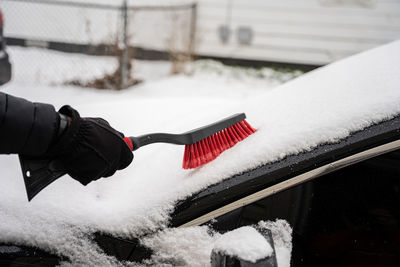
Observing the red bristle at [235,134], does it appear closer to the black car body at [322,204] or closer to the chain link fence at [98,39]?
the black car body at [322,204]

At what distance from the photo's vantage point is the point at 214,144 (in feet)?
4.17

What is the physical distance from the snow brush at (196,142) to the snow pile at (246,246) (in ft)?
1.09

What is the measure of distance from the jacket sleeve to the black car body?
0.32 m

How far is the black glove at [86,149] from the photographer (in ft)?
3.33

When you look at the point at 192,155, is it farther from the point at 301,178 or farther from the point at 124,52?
the point at 124,52

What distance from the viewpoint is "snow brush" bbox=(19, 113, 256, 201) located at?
1010mm

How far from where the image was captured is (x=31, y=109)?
1.00 metres

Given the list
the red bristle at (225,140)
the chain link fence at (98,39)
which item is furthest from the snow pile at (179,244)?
the chain link fence at (98,39)

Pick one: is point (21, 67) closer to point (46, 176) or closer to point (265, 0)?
point (265, 0)

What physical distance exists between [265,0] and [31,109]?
26.4 ft

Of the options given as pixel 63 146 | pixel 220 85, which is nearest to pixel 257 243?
pixel 63 146

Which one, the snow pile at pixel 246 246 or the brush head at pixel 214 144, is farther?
the brush head at pixel 214 144

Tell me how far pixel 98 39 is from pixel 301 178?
5850 millimetres

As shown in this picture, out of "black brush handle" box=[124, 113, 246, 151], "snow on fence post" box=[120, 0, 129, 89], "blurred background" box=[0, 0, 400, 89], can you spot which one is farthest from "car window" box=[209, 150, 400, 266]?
"blurred background" box=[0, 0, 400, 89]
